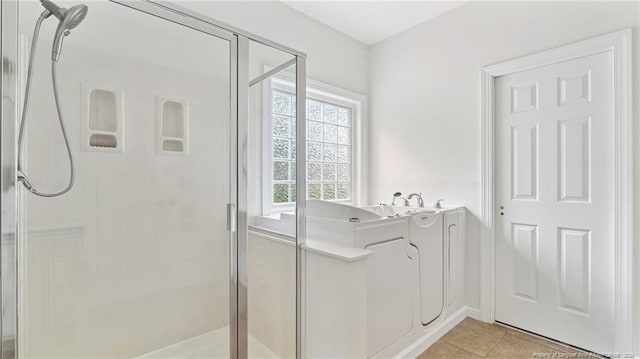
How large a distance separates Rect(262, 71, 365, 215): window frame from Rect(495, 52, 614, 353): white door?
4.20 ft

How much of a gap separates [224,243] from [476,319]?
2.03 meters

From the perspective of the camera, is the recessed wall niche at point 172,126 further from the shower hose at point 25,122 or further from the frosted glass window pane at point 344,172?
the frosted glass window pane at point 344,172

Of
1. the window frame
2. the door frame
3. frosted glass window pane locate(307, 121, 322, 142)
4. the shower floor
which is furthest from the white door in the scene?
the shower floor

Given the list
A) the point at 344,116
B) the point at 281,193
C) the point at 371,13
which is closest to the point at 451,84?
the point at 371,13

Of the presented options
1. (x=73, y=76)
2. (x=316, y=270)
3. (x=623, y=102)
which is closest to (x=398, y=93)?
(x=623, y=102)

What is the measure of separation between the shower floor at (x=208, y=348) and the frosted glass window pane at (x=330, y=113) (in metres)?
2.03

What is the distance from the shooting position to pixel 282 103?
1.86 meters

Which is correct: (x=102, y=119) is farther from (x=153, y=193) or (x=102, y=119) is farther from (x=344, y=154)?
(x=344, y=154)

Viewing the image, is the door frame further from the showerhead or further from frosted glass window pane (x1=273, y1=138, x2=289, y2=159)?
the showerhead

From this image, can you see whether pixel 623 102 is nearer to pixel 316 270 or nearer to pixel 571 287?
pixel 571 287

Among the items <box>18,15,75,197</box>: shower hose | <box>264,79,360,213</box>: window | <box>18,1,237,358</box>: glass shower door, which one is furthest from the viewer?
<box>264,79,360,213</box>: window

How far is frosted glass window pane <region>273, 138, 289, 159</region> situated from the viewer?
1.86 metres

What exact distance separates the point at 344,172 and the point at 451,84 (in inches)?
49.9

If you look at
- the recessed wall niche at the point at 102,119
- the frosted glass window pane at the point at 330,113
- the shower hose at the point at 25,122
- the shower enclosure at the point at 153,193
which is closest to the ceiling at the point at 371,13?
the frosted glass window pane at the point at 330,113
